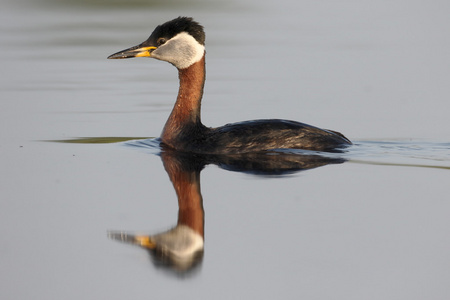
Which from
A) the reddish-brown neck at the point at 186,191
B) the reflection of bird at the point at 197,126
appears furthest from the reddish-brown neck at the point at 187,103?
the reddish-brown neck at the point at 186,191

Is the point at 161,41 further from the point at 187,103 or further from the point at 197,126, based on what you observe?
the point at 197,126

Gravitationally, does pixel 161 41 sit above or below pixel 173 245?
above

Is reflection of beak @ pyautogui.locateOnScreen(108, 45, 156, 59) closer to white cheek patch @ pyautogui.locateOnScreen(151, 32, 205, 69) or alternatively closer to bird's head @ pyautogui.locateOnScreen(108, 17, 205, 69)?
bird's head @ pyautogui.locateOnScreen(108, 17, 205, 69)

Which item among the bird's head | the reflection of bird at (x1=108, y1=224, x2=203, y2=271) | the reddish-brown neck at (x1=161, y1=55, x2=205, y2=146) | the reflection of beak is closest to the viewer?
the reflection of bird at (x1=108, y1=224, x2=203, y2=271)

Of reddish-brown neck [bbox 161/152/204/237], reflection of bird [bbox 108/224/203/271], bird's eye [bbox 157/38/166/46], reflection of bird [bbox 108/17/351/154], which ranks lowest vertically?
reflection of bird [bbox 108/224/203/271]

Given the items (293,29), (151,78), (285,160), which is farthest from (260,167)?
(293,29)

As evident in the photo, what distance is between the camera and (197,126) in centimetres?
1058

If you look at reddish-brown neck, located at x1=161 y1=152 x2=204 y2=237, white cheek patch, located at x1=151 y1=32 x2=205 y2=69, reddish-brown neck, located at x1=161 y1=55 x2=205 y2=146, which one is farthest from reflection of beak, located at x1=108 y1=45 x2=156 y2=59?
reddish-brown neck, located at x1=161 y1=152 x2=204 y2=237

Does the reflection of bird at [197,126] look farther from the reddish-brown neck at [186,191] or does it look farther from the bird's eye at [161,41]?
the reddish-brown neck at [186,191]

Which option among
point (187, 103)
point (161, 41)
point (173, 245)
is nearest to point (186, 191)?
point (173, 245)

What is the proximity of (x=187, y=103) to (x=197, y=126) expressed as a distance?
361 millimetres

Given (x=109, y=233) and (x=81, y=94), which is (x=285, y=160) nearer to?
(x=109, y=233)

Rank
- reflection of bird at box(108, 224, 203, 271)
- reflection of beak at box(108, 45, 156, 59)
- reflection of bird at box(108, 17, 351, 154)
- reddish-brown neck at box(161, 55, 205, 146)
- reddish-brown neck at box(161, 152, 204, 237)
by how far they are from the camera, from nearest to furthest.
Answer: reflection of bird at box(108, 224, 203, 271)
reddish-brown neck at box(161, 152, 204, 237)
reflection of bird at box(108, 17, 351, 154)
reddish-brown neck at box(161, 55, 205, 146)
reflection of beak at box(108, 45, 156, 59)

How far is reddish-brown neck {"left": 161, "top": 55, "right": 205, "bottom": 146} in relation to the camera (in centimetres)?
1060
